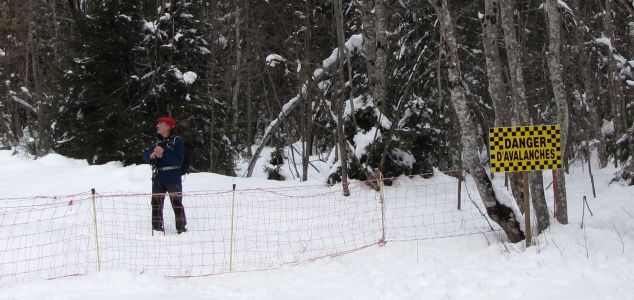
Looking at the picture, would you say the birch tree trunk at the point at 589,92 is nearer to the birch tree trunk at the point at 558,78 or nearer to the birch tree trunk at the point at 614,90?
the birch tree trunk at the point at 614,90

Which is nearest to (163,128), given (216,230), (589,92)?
(216,230)

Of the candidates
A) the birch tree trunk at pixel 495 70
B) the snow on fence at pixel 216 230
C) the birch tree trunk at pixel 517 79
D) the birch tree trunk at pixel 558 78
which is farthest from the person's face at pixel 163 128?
the birch tree trunk at pixel 558 78

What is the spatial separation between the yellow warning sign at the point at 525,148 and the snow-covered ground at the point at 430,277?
919 millimetres

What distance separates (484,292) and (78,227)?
526 cm

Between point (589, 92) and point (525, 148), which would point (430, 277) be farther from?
point (589, 92)

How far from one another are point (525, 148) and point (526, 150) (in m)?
0.02

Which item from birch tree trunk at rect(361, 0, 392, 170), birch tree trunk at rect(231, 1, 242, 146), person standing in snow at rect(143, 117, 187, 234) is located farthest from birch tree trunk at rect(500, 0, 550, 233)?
birch tree trunk at rect(231, 1, 242, 146)

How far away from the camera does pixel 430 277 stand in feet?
18.9

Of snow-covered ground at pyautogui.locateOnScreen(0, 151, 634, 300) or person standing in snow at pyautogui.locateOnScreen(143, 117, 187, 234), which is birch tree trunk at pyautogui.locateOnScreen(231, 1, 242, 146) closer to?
person standing in snow at pyautogui.locateOnScreen(143, 117, 187, 234)

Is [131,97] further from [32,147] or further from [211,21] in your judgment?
[32,147]

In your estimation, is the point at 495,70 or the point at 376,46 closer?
the point at 495,70

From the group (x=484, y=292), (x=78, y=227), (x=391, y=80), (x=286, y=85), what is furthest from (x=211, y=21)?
(x=484, y=292)

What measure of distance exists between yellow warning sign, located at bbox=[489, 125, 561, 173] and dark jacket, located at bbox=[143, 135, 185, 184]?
4.02m

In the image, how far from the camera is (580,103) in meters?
19.3
